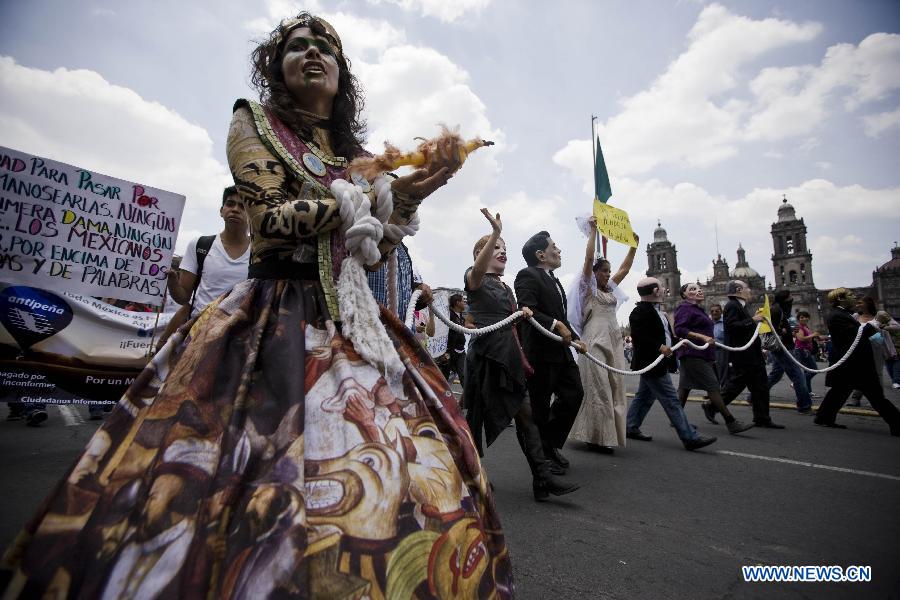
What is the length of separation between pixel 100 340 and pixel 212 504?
4407mm

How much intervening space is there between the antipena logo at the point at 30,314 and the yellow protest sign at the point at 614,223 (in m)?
5.35

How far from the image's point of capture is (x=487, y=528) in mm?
1324

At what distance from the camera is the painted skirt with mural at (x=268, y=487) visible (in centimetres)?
95

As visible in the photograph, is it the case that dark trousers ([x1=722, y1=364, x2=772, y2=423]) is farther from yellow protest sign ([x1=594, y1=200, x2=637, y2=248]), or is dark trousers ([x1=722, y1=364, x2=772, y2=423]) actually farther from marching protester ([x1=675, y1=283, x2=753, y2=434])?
yellow protest sign ([x1=594, y1=200, x2=637, y2=248])

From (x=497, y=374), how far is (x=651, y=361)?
265 cm

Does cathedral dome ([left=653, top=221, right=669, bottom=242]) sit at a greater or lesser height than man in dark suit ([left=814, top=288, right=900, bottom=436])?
greater

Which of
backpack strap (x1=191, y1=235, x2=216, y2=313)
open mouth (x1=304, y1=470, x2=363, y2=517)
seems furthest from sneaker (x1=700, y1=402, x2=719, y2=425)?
open mouth (x1=304, y1=470, x2=363, y2=517)

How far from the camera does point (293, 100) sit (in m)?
1.74

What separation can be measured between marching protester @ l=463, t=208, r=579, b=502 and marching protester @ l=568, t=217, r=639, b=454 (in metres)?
1.39

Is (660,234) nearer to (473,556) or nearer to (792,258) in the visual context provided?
(792,258)

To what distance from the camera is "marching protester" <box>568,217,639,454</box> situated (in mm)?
5090

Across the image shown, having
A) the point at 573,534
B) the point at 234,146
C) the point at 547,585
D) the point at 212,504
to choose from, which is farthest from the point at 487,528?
the point at 573,534

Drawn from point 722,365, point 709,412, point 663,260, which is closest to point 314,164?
point 709,412

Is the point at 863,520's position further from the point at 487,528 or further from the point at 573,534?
the point at 487,528
